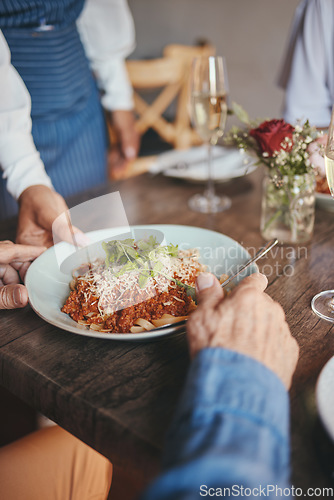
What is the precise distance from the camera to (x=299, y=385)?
552 millimetres

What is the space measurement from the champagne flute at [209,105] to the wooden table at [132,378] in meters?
0.37

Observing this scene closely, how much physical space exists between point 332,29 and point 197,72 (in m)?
0.60

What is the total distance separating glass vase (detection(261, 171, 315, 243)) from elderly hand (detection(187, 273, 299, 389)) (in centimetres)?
42

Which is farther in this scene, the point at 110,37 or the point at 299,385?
the point at 110,37

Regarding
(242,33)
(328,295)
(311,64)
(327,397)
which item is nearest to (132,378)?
(327,397)

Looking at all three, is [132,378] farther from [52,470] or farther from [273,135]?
[273,135]

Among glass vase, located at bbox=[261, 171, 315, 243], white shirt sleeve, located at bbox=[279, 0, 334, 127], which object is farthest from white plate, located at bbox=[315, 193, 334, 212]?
white shirt sleeve, located at bbox=[279, 0, 334, 127]

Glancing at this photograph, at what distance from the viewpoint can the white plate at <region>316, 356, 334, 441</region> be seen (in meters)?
0.44

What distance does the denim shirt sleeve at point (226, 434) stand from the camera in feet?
1.20

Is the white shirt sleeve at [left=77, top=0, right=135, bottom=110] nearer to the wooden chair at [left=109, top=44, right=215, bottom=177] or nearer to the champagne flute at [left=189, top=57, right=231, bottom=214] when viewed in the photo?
the wooden chair at [left=109, top=44, right=215, bottom=177]

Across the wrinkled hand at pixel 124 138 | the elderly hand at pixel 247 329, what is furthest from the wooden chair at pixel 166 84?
the elderly hand at pixel 247 329

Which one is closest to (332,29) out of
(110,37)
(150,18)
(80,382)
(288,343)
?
(110,37)

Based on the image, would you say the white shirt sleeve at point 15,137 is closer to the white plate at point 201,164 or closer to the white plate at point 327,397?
the white plate at point 201,164

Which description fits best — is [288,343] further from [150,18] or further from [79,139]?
[150,18]
